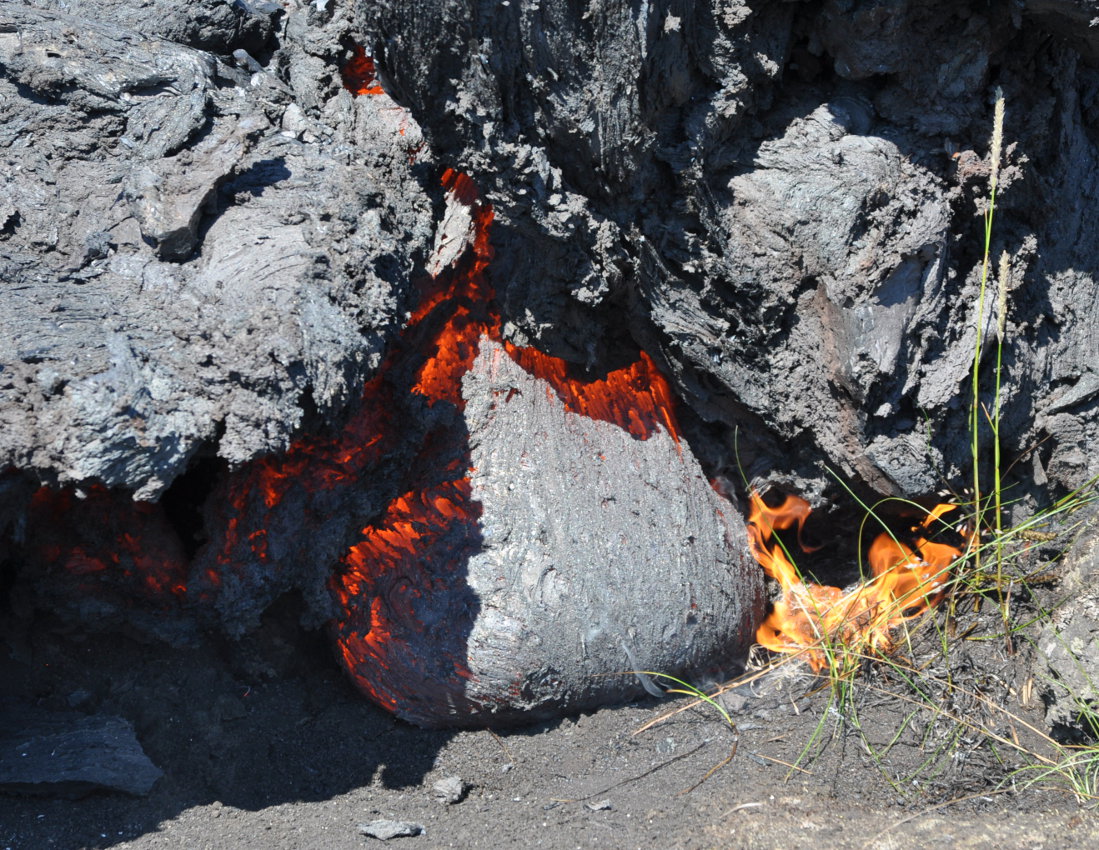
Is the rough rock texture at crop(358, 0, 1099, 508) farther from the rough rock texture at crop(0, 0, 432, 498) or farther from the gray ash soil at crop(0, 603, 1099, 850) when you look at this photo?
the gray ash soil at crop(0, 603, 1099, 850)

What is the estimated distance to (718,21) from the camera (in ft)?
7.97

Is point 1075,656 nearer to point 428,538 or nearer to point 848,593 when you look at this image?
point 848,593

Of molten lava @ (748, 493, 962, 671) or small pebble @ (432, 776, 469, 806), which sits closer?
small pebble @ (432, 776, 469, 806)

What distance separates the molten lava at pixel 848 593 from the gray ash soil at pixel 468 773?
144 millimetres

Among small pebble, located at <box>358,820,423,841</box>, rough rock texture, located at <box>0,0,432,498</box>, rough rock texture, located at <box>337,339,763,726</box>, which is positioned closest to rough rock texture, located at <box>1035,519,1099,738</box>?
rough rock texture, located at <box>337,339,763,726</box>

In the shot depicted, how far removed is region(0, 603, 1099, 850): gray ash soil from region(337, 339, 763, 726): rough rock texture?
0.46 feet

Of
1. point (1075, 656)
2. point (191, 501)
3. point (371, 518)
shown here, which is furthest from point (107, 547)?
point (1075, 656)

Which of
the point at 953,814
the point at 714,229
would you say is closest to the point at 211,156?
the point at 714,229

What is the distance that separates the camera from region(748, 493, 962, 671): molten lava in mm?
2764

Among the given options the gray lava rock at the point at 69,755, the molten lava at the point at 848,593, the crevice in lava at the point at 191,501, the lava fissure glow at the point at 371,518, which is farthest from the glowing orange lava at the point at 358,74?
the gray lava rock at the point at 69,755

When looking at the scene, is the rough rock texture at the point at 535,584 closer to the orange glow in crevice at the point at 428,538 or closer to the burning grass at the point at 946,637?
the orange glow in crevice at the point at 428,538

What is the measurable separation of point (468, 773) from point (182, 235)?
1530 mm

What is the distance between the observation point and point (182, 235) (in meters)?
2.14

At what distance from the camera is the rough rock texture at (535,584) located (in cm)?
247
